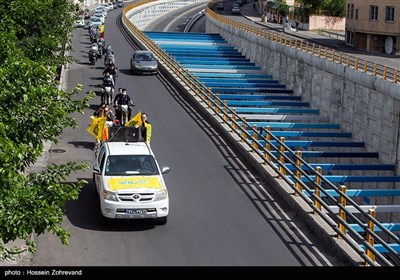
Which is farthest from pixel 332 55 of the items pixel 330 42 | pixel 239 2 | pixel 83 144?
pixel 239 2

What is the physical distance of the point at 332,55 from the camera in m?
47.5

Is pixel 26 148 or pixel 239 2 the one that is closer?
pixel 26 148

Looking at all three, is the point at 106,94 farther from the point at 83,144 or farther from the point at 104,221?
the point at 104,221

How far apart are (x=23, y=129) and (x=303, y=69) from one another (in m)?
40.2

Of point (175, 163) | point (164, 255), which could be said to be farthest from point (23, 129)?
point (175, 163)

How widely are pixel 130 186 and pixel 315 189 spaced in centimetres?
606

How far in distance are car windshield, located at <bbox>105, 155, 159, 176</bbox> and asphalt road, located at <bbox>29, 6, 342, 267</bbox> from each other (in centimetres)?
145

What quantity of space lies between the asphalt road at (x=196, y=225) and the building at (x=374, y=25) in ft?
157

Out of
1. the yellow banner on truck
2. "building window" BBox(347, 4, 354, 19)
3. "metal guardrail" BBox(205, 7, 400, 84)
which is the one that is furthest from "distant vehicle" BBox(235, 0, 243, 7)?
the yellow banner on truck

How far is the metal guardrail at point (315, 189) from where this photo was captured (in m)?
18.3

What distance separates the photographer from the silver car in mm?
52219

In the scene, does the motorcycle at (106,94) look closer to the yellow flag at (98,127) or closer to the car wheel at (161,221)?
the yellow flag at (98,127)

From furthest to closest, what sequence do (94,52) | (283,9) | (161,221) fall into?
(283,9) → (94,52) → (161,221)

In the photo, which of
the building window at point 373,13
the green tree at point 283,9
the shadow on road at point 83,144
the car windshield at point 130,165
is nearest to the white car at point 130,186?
the car windshield at point 130,165
